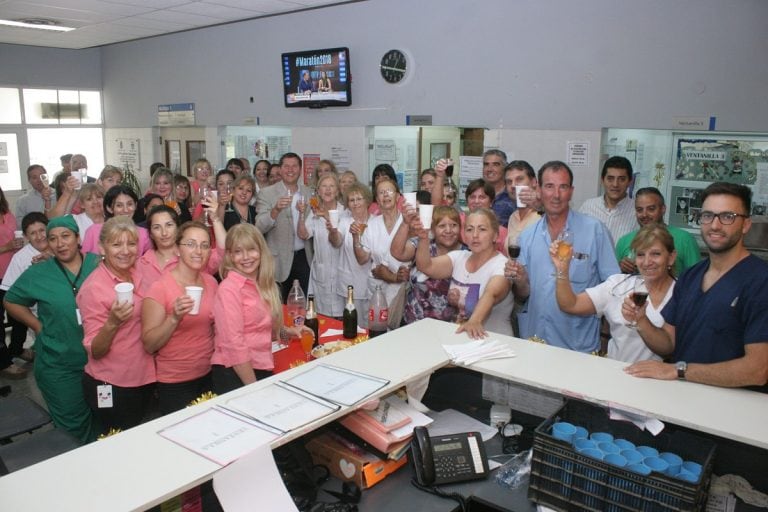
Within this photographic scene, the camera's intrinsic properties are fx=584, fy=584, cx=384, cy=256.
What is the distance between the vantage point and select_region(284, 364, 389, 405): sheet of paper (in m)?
1.92

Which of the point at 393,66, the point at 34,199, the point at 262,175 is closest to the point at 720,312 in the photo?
the point at 393,66

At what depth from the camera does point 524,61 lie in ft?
17.5

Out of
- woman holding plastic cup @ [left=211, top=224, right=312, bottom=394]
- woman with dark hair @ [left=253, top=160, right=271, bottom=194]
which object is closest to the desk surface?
woman holding plastic cup @ [left=211, top=224, right=312, bottom=394]

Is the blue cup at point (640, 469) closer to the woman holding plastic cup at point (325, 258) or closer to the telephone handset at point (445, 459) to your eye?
the telephone handset at point (445, 459)

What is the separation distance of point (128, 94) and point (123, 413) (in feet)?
27.7

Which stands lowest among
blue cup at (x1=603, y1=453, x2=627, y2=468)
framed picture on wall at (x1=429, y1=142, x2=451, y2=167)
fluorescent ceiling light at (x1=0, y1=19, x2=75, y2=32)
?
blue cup at (x1=603, y1=453, x2=627, y2=468)

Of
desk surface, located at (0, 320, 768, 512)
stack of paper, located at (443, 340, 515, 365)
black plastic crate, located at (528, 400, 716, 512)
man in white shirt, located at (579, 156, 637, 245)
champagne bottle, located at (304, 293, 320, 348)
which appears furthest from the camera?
man in white shirt, located at (579, 156, 637, 245)

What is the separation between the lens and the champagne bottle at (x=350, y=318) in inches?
129

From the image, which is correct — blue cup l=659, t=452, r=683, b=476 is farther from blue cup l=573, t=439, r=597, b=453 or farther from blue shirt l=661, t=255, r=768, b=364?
blue shirt l=661, t=255, r=768, b=364

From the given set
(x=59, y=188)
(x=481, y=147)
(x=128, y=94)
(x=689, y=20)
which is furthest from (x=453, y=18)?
(x=128, y=94)

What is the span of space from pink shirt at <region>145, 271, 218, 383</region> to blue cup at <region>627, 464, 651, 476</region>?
1.99m

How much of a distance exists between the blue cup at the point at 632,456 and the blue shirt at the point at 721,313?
0.56 m

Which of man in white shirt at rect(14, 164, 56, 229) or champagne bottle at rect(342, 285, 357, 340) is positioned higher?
→ man in white shirt at rect(14, 164, 56, 229)

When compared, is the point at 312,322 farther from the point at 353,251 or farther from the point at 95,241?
the point at 95,241
